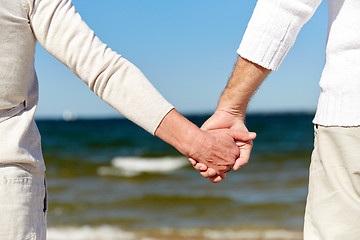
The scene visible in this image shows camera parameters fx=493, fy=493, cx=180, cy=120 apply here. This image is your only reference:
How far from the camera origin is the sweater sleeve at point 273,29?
1.80 metres

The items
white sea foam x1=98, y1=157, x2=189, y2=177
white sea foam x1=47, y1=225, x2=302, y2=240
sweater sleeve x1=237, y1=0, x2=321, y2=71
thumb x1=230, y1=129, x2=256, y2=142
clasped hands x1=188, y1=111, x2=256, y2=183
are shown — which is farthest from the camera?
white sea foam x1=98, y1=157, x2=189, y2=177

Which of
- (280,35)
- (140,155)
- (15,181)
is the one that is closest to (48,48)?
(15,181)

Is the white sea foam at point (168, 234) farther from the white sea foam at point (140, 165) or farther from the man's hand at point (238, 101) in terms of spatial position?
the white sea foam at point (140, 165)

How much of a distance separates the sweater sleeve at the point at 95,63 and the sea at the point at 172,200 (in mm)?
4371

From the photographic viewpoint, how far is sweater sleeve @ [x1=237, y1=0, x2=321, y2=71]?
1.80 m

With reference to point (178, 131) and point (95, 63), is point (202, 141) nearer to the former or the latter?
point (178, 131)

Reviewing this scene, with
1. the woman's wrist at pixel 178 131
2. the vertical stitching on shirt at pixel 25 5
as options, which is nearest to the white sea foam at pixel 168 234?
the woman's wrist at pixel 178 131

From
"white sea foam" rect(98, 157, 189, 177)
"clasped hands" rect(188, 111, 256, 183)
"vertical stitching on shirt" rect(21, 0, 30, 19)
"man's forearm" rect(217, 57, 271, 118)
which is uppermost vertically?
"vertical stitching on shirt" rect(21, 0, 30, 19)

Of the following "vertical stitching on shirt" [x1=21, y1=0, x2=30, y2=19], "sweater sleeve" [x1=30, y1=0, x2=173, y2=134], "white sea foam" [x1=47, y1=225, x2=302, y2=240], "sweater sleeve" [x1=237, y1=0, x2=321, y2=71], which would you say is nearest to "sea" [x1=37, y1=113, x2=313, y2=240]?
"white sea foam" [x1=47, y1=225, x2=302, y2=240]

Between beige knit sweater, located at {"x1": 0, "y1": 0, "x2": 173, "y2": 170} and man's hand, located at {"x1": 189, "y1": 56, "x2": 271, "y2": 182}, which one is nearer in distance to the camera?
beige knit sweater, located at {"x1": 0, "y1": 0, "x2": 173, "y2": 170}

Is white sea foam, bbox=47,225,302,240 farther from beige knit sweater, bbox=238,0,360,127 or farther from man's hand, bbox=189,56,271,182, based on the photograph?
beige knit sweater, bbox=238,0,360,127

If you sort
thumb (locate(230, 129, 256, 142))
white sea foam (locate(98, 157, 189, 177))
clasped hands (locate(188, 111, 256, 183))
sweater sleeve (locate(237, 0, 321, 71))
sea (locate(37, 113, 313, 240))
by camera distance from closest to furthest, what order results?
sweater sleeve (locate(237, 0, 321, 71))
clasped hands (locate(188, 111, 256, 183))
thumb (locate(230, 129, 256, 142))
sea (locate(37, 113, 313, 240))
white sea foam (locate(98, 157, 189, 177))

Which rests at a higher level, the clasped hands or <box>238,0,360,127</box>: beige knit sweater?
<box>238,0,360,127</box>: beige knit sweater

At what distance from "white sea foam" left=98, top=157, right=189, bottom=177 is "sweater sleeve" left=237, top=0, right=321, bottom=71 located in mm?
10130
